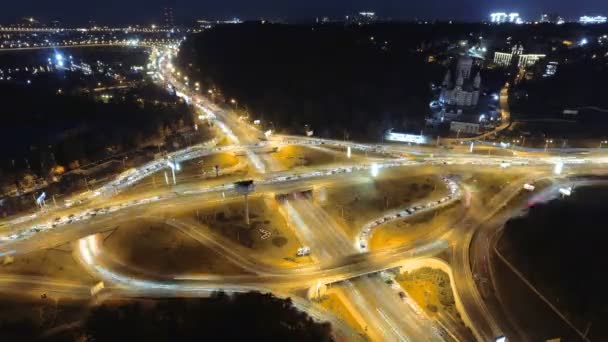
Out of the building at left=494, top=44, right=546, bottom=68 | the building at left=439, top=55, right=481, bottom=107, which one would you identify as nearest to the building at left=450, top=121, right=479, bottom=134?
the building at left=439, top=55, right=481, bottom=107

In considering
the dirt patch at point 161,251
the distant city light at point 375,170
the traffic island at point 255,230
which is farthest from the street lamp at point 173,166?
the distant city light at point 375,170

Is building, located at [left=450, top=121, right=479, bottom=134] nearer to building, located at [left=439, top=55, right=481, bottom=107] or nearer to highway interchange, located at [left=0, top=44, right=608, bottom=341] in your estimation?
building, located at [left=439, top=55, right=481, bottom=107]

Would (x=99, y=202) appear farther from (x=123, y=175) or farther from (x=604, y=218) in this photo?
(x=604, y=218)

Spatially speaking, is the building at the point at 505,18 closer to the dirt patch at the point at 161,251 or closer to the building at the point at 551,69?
the building at the point at 551,69

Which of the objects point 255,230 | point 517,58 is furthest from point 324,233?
point 517,58

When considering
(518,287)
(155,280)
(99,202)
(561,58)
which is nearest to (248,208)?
(155,280)

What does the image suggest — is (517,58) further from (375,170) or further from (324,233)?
(324,233)

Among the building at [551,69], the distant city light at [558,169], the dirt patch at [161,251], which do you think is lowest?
the dirt patch at [161,251]
